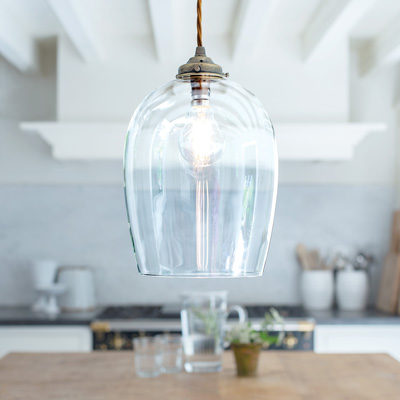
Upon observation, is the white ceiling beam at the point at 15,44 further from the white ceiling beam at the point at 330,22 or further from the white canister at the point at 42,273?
the white ceiling beam at the point at 330,22

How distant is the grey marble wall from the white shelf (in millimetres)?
532

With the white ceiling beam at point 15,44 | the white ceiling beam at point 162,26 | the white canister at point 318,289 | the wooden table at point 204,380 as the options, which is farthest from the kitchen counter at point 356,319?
the white ceiling beam at point 15,44

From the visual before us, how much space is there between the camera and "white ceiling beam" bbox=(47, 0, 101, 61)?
106 inches

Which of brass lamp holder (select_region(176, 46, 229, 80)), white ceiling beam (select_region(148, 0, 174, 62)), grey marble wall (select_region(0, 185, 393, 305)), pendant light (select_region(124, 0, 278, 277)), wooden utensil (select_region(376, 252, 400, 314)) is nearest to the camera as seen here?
pendant light (select_region(124, 0, 278, 277))

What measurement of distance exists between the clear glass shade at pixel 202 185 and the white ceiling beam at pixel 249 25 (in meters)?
1.94

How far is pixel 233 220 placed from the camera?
854mm

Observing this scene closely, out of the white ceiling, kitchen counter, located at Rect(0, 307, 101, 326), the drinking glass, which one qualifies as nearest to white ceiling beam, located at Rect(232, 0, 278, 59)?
the white ceiling

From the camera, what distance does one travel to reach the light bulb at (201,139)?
854 mm

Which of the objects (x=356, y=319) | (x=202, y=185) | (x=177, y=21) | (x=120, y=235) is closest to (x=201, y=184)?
(x=202, y=185)

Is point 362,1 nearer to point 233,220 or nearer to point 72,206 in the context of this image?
point 233,220

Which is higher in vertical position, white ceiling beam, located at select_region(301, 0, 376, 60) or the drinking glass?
white ceiling beam, located at select_region(301, 0, 376, 60)

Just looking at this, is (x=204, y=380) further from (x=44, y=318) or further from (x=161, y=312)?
(x=44, y=318)

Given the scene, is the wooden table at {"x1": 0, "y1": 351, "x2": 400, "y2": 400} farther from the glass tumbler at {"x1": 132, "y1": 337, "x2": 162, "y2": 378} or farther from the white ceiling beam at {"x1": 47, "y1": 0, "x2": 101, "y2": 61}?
the white ceiling beam at {"x1": 47, "y1": 0, "x2": 101, "y2": 61}

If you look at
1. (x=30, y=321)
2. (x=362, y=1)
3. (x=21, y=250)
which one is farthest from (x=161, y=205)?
(x=21, y=250)
